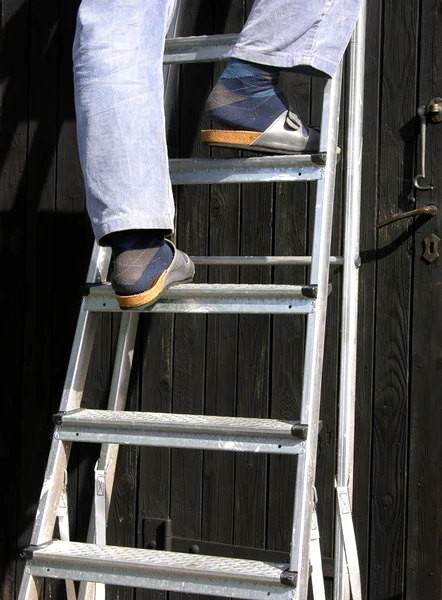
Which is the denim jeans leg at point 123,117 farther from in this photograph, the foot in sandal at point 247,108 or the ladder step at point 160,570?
the ladder step at point 160,570

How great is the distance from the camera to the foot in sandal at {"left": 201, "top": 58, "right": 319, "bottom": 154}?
1.66 metres

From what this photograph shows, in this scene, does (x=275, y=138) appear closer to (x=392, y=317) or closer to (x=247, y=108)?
(x=247, y=108)

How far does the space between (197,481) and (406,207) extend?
1.02 m

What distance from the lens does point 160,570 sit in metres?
1.46

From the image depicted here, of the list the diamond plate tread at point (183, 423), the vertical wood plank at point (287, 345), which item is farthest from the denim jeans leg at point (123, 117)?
the vertical wood plank at point (287, 345)

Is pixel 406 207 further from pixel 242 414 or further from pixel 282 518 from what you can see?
pixel 282 518

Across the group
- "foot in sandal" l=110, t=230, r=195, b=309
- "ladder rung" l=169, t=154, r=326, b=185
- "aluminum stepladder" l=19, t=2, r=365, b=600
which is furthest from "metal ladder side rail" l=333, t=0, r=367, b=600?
"foot in sandal" l=110, t=230, r=195, b=309

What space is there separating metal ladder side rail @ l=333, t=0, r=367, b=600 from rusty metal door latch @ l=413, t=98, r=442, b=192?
236 mm

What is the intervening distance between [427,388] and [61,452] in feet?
3.34

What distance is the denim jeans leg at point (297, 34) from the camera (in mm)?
1618

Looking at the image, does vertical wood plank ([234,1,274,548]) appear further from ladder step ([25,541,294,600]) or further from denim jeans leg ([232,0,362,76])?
ladder step ([25,541,294,600])

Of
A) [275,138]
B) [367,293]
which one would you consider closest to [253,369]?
[367,293]

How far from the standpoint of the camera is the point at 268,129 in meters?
1.68

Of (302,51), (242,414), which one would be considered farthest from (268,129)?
(242,414)
